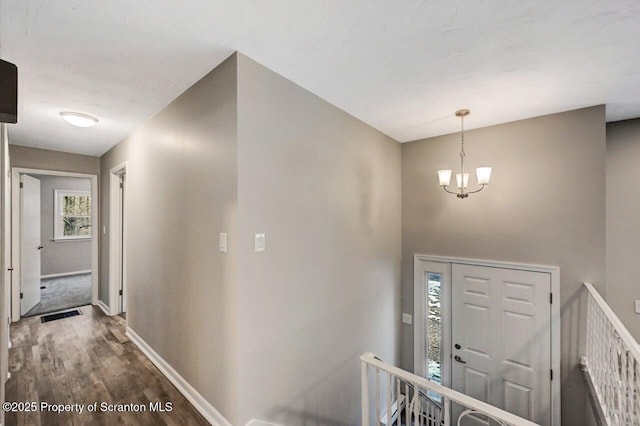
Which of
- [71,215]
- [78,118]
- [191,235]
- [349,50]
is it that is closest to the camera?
[349,50]

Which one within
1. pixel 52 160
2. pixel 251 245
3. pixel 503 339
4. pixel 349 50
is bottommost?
pixel 503 339

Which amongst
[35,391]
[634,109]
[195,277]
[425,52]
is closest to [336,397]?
[195,277]

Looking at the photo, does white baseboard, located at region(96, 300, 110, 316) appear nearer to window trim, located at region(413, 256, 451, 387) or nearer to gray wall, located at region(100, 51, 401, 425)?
gray wall, located at region(100, 51, 401, 425)

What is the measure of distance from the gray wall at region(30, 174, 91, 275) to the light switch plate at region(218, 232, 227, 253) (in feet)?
22.5

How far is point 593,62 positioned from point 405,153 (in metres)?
2.00

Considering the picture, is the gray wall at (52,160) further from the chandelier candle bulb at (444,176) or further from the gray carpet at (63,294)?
the chandelier candle bulb at (444,176)

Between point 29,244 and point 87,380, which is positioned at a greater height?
point 29,244

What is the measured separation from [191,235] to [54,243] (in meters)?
6.66

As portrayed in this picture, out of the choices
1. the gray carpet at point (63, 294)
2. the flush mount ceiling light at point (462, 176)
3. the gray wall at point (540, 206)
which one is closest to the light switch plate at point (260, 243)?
the flush mount ceiling light at point (462, 176)

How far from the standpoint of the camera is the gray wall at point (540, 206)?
8.32 ft

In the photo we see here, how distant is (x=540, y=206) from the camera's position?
277cm

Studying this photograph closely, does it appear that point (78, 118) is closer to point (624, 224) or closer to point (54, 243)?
point (54, 243)

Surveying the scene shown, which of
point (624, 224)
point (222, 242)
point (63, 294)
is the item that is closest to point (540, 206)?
point (624, 224)

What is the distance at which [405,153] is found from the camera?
371 centimetres
